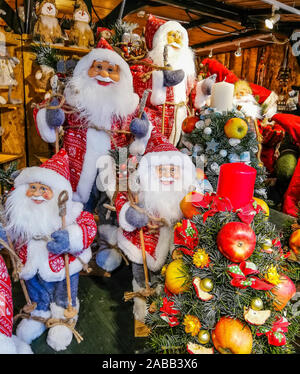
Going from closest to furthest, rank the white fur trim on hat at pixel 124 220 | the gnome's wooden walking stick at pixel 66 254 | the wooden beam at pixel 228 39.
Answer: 1. the gnome's wooden walking stick at pixel 66 254
2. the white fur trim on hat at pixel 124 220
3. the wooden beam at pixel 228 39

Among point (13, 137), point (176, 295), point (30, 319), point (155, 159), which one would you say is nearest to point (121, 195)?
point (155, 159)

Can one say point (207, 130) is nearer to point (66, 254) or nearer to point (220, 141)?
point (220, 141)

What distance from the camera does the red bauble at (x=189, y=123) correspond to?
66.6 inches

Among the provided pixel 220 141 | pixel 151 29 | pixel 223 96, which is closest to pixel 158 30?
pixel 151 29

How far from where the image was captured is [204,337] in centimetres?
83

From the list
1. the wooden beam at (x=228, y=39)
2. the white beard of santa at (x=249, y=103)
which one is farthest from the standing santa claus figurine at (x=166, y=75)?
the wooden beam at (x=228, y=39)

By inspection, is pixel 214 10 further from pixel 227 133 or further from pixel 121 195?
pixel 121 195

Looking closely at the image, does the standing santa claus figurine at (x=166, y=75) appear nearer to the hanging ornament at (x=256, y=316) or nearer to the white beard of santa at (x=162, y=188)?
the white beard of santa at (x=162, y=188)

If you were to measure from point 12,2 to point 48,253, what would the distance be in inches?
97.9

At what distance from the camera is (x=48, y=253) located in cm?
114

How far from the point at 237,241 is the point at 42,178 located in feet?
2.41

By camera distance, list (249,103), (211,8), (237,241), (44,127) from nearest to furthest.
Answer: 1. (237,241)
2. (44,127)
3. (249,103)
4. (211,8)

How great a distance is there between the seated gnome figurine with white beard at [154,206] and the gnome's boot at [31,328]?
15.3 inches

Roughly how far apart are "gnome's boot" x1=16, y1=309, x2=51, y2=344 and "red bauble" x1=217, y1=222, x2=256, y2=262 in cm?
84
